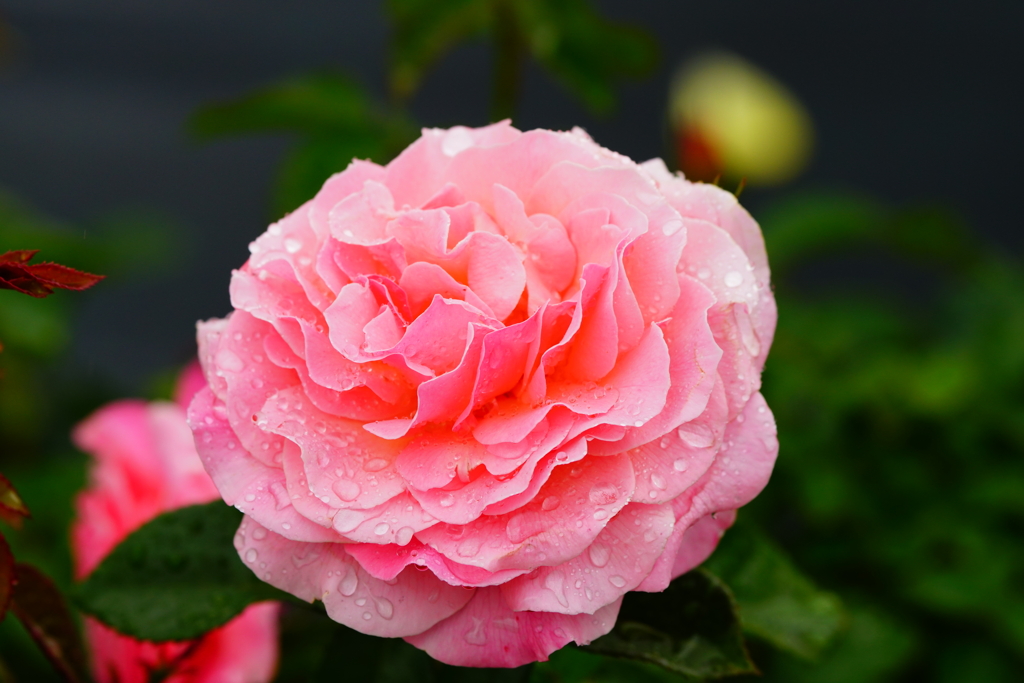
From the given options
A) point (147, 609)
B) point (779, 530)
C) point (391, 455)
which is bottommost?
point (779, 530)

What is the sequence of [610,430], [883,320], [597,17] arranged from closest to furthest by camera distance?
[610,430] → [597,17] → [883,320]

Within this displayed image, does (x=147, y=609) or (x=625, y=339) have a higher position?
(x=625, y=339)

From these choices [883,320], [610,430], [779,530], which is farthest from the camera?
[883,320]

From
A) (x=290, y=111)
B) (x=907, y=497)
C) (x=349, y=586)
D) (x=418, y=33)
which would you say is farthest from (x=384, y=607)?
(x=907, y=497)

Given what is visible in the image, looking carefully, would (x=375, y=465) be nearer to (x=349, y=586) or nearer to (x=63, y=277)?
(x=349, y=586)

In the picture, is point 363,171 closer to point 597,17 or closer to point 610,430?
point 610,430

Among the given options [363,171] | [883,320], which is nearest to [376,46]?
[883,320]
